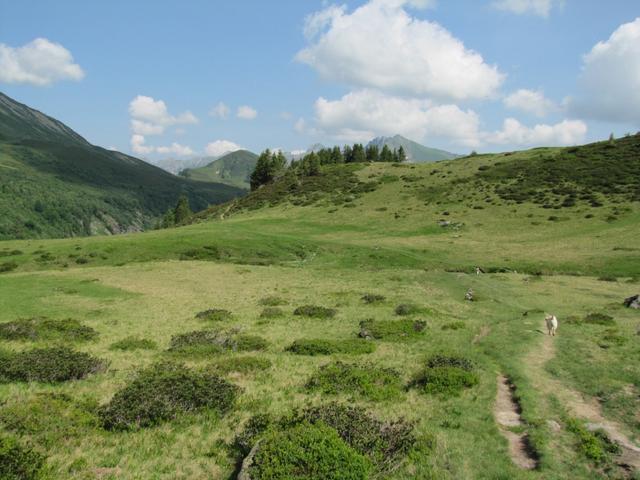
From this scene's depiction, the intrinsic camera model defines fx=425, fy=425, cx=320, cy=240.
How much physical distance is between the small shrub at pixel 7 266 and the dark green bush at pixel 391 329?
43849mm

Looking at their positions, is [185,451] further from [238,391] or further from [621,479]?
[621,479]

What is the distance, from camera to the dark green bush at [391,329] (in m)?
25.6

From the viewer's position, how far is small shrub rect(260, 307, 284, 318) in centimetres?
3109

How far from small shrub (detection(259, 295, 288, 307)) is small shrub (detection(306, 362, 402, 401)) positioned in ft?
51.6

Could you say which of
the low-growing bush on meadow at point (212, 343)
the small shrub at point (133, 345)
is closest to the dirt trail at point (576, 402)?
the low-growing bush on meadow at point (212, 343)

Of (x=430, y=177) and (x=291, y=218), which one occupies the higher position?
(x=430, y=177)

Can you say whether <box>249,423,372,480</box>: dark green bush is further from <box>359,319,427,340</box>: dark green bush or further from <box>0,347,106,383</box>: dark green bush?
<box>359,319,427,340</box>: dark green bush

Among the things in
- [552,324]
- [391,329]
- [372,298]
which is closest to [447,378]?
[391,329]

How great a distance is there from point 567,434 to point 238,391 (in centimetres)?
1155

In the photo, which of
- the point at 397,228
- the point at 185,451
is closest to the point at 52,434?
the point at 185,451

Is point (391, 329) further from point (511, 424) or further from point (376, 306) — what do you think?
point (511, 424)

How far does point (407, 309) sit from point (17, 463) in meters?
26.0

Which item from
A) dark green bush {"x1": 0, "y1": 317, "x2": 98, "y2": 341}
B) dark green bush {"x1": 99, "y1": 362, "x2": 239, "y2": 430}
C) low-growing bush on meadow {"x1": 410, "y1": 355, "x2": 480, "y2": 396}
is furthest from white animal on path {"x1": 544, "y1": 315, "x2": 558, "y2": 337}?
dark green bush {"x1": 0, "y1": 317, "x2": 98, "y2": 341}

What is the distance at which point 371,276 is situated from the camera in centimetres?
4916
